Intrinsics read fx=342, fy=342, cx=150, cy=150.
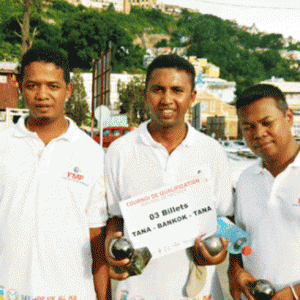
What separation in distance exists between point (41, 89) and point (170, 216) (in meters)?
1.16

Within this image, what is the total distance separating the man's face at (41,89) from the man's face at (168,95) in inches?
24.7

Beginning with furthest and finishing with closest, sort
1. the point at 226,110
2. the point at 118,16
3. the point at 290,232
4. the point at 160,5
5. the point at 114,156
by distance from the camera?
the point at 160,5, the point at 118,16, the point at 226,110, the point at 114,156, the point at 290,232

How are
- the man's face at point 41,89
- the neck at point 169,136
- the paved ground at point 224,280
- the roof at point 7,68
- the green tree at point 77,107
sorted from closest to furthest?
the man's face at point 41,89 < the neck at point 169,136 < the paved ground at point 224,280 < the roof at point 7,68 < the green tree at point 77,107

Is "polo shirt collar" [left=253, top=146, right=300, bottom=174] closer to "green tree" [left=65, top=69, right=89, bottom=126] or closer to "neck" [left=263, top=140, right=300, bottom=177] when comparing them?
"neck" [left=263, top=140, right=300, bottom=177]

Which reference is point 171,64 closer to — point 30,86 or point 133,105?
point 30,86

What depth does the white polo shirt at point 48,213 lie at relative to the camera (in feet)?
6.78

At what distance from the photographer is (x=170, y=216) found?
2.09 m

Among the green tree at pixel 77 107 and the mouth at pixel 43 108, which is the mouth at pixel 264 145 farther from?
the green tree at pixel 77 107

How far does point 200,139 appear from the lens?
90.6 inches

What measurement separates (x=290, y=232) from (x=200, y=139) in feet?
2.60

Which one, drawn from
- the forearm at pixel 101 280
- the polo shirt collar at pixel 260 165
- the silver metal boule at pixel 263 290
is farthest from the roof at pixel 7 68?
the silver metal boule at pixel 263 290

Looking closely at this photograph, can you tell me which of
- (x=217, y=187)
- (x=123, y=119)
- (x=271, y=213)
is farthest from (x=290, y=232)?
(x=123, y=119)

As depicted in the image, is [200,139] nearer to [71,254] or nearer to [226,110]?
[71,254]

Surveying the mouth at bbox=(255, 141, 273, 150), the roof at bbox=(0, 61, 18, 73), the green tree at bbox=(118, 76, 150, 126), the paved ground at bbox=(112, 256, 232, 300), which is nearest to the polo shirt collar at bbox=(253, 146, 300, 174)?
the mouth at bbox=(255, 141, 273, 150)
